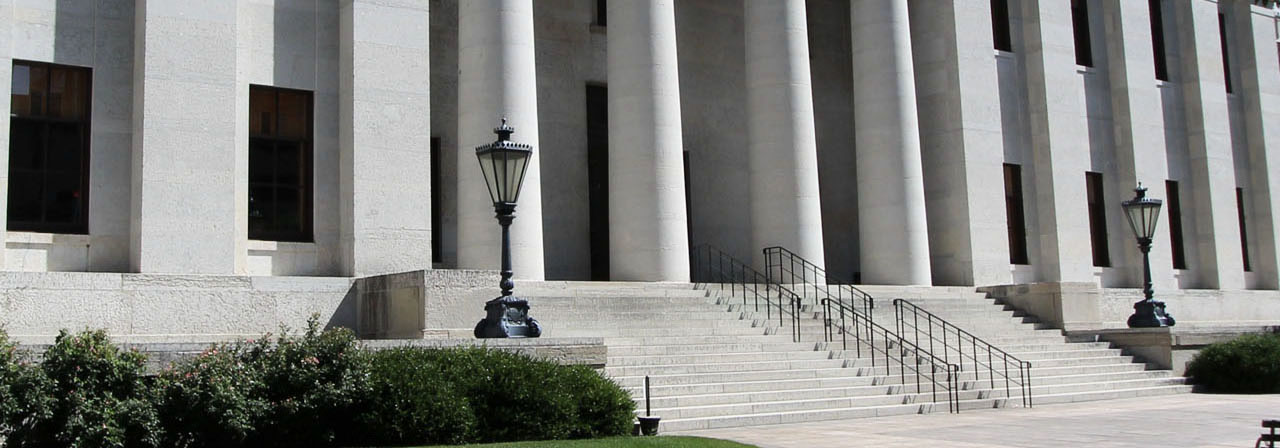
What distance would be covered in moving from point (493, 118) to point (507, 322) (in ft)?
25.1

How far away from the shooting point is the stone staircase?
2008cm

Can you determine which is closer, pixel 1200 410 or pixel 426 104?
pixel 1200 410

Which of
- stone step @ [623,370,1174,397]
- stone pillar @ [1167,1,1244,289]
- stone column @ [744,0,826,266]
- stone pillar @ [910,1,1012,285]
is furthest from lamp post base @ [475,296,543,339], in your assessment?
stone pillar @ [1167,1,1244,289]

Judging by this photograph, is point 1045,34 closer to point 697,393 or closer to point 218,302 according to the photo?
point 697,393

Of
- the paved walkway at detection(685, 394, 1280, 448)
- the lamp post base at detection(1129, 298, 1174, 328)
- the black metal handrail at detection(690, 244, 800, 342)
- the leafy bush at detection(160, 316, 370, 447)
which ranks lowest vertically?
the paved walkway at detection(685, 394, 1280, 448)

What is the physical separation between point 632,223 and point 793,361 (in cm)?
548

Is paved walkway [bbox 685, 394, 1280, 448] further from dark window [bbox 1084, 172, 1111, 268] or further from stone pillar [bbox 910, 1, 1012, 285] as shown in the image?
dark window [bbox 1084, 172, 1111, 268]

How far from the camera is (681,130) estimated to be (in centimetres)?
3047

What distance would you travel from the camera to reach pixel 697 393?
2009cm

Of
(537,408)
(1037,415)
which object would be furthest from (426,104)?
(1037,415)

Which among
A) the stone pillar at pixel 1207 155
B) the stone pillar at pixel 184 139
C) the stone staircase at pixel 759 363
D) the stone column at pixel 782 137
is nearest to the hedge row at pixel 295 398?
the stone staircase at pixel 759 363

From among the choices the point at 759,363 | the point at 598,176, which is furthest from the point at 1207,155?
the point at 759,363

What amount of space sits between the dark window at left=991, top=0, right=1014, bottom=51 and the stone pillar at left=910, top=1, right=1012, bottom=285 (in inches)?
63.6

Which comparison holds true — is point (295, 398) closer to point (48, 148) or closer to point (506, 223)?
point (506, 223)
